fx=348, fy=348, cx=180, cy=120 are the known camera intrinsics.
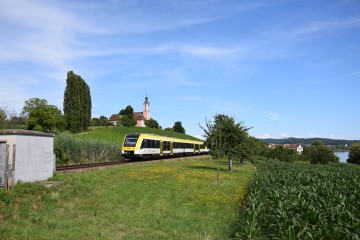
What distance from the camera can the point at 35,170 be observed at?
14.6m

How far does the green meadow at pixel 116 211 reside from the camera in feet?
31.7

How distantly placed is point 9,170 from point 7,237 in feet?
14.1

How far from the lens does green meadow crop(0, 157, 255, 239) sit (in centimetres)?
966

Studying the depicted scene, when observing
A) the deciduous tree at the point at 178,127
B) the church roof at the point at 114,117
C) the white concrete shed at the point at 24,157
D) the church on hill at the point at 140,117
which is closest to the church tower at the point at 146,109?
the church on hill at the point at 140,117

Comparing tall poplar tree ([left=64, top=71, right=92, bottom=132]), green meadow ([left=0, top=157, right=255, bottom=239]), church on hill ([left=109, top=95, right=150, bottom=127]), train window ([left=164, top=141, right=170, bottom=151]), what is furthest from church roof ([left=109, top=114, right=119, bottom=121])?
green meadow ([left=0, top=157, right=255, bottom=239])

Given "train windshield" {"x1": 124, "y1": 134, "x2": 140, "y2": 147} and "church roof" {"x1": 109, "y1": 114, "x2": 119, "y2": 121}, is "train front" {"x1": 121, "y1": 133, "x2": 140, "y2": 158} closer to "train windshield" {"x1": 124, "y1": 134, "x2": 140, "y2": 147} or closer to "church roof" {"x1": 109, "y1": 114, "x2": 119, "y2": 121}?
"train windshield" {"x1": 124, "y1": 134, "x2": 140, "y2": 147}

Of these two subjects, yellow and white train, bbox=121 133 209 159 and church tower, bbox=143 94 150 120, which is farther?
church tower, bbox=143 94 150 120

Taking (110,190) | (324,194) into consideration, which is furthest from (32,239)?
(324,194)

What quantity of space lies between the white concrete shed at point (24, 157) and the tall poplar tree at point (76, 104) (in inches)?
3105

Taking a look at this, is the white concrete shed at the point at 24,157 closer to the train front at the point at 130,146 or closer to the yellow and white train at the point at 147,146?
the yellow and white train at the point at 147,146

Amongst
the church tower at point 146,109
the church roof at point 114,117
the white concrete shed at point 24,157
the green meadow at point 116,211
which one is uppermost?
the church tower at point 146,109

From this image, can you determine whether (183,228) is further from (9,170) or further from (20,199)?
(9,170)

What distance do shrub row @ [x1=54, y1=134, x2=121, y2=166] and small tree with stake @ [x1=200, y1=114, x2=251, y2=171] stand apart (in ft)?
38.5

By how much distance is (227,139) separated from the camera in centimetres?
2728
